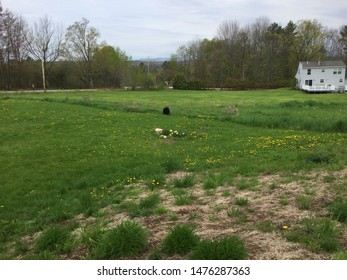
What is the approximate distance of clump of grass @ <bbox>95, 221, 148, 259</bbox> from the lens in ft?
13.8

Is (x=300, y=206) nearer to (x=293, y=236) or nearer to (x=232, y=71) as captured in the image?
(x=293, y=236)

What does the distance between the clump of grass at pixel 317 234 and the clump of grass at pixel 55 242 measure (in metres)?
2.98

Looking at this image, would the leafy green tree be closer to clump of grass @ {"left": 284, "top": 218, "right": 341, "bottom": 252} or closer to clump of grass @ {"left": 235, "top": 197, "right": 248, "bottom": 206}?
clump of grass @ {"left": 235, "top": 197, "right": 248, "bottom": 206}

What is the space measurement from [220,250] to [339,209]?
238 centimetres

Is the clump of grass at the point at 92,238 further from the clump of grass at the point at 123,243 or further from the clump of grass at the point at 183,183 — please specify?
the clump of grass at the point at 183,183

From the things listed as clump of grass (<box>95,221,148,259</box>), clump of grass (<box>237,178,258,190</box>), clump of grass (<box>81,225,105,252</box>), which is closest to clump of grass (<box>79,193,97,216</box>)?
clump of grass (<box>81,225,105,252</box>)

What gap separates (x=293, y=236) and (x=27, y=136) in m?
13.5

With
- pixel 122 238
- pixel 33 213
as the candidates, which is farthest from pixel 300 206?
pixel 33 213

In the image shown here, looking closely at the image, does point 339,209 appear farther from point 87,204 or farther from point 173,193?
point 87,204

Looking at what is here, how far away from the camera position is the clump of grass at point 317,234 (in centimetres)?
412

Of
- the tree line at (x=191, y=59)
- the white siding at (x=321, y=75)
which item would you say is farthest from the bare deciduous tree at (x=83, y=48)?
the white siding at (x=321, y=75)

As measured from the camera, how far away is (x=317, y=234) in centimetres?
440

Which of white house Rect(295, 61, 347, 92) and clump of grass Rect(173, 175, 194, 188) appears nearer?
clump of grass Rect(173, 175, 194, 188)

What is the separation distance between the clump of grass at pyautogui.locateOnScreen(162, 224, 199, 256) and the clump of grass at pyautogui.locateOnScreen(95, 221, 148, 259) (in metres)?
0.32
